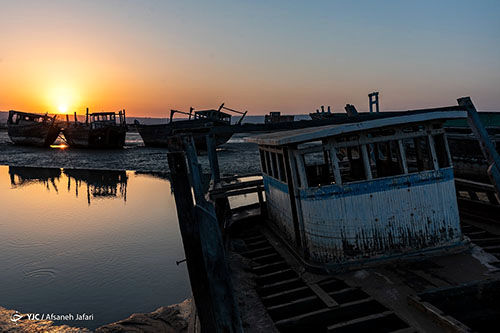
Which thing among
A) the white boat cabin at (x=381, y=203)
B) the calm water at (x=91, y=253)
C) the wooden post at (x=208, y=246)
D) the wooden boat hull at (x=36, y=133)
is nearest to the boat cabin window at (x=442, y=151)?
the white boat cabin at (x=381, y=203)

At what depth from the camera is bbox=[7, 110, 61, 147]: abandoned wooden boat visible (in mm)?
52875

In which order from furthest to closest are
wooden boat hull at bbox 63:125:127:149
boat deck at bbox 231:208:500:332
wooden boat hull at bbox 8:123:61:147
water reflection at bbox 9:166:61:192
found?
wooden boat hull at bbox 8:123:61:147 < wooden boat hull at bbox 63:125:127:149 < water reflection at bbox 9:166:61:192 < boat deck at bbox 231:208:500:332

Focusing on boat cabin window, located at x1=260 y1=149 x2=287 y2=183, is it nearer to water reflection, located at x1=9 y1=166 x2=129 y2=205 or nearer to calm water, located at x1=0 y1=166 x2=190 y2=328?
calm water, located at x1=0 y1=166 x2=190 y2=328

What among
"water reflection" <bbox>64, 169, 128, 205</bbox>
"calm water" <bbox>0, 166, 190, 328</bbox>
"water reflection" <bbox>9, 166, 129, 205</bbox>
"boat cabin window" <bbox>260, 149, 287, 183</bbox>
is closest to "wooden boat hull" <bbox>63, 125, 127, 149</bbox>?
"water reflection" <bbox>9, 166, 129, 205</bbox>

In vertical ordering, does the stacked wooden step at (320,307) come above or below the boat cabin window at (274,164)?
below

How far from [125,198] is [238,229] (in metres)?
11.7

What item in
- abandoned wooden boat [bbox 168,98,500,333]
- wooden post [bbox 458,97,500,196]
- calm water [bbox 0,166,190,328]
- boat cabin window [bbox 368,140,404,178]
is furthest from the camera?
calm water [bbox 0,166,190,328]

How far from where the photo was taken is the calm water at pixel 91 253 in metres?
7.60

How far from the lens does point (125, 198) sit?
18781 mm

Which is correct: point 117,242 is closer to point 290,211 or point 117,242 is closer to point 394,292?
point 290,211

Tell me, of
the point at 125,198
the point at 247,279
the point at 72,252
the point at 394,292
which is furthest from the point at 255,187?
the point at 125,198

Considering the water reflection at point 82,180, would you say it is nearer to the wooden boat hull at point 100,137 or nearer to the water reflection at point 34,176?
the water reflection at point 34,176

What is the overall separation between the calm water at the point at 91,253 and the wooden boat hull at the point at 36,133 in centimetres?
3726

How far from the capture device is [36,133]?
53.8 meters
